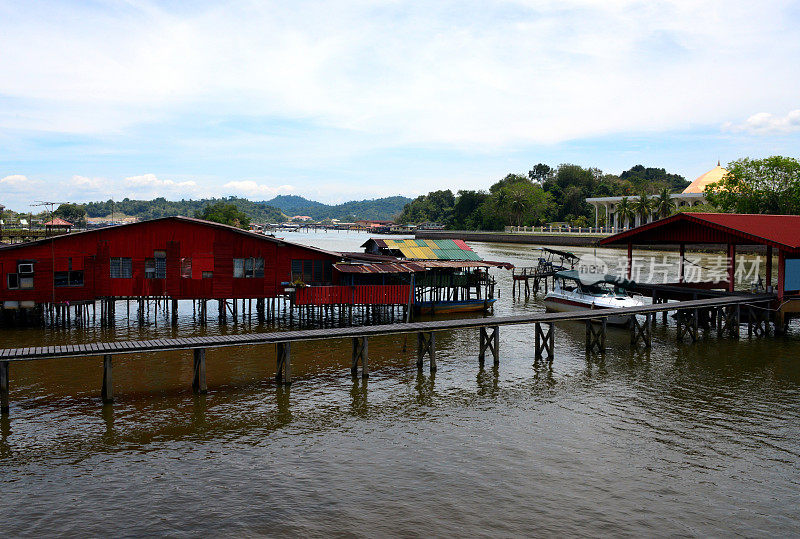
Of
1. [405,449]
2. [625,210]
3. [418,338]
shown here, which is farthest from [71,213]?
[405,449]

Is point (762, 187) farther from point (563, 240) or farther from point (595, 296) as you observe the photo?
point (595, 296)

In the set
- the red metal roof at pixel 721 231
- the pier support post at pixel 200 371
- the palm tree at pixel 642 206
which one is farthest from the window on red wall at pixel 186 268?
the palm tree at pixel 642 206

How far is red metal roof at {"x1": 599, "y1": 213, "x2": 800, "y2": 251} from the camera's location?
3509 cm

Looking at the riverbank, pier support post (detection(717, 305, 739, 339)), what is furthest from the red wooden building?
the riverbank

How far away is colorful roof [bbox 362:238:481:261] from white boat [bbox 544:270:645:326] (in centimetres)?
768

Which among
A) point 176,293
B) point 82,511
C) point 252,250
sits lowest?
point 82,511

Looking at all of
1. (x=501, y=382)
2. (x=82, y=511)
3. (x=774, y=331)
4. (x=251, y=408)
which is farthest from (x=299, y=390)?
(x=774, y=331)

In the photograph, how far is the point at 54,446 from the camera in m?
18.7

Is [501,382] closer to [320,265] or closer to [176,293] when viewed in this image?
[320,265]

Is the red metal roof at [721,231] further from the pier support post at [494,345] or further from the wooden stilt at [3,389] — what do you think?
the wooden stilt at [3,389]

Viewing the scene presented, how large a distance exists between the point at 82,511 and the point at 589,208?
160276mm

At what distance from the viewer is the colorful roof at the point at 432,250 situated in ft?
165

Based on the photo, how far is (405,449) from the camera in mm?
18719

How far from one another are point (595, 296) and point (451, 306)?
32.7 feet
